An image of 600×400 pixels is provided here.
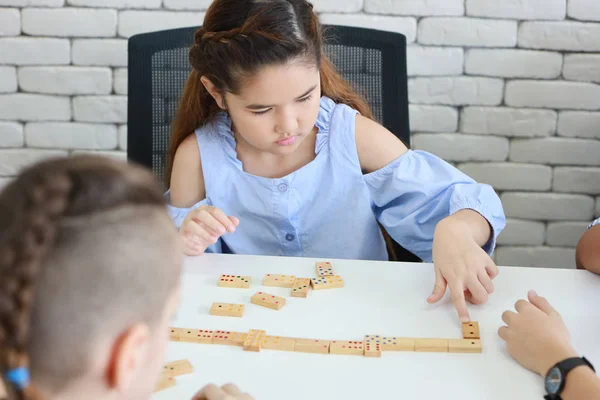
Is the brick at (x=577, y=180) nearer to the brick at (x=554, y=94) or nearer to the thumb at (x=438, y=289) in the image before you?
the brick at (x=554, y=94)

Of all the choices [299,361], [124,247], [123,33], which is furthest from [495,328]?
[123,33]

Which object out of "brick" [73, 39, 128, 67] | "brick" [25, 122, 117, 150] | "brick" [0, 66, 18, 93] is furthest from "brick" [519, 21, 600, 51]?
"brick" [0, 66, 18, 93]

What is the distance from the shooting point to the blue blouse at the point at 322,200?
150 cm

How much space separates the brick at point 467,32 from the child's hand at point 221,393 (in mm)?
1631

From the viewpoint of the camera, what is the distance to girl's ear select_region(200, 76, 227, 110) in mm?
1420

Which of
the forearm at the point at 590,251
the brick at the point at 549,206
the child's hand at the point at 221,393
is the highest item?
the forearm at the point at 590,251

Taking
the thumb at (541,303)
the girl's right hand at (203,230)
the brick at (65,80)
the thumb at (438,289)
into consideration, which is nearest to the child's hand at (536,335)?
the thumb at (541,303)

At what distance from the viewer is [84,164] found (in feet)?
1.85

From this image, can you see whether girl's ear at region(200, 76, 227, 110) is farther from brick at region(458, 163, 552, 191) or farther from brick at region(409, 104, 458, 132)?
brick at region(458, 163, 552, 191)

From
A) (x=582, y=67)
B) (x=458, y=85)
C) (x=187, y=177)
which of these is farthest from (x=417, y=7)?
(x=187, y=177)

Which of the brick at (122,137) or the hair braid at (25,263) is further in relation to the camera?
the brick at (122,137)

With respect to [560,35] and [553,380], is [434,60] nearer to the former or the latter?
[560,35]

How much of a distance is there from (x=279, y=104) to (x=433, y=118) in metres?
1.10

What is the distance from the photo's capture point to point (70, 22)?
2.25 m
